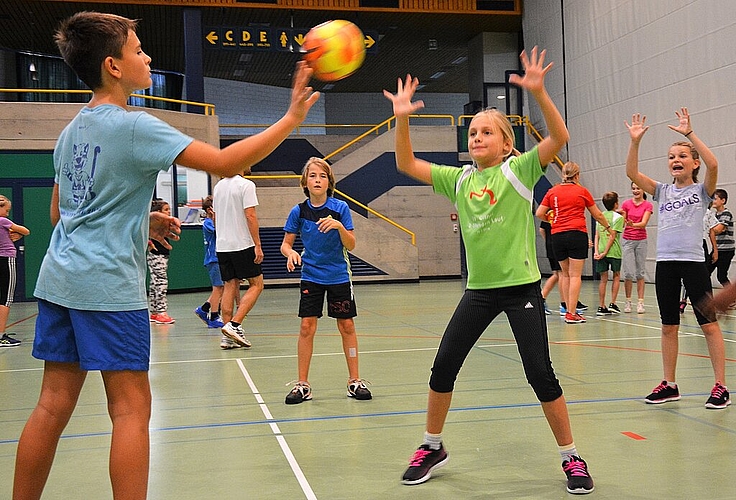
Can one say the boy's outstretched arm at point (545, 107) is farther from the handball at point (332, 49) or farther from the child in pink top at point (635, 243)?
the child in pink top at point (635, 243)

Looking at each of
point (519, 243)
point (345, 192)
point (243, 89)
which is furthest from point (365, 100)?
point (519, 243)

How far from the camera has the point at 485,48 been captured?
26.1 meters

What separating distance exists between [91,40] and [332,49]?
4.35ft

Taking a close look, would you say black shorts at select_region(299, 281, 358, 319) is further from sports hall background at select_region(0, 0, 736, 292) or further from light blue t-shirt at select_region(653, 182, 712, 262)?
sports hall background at select_region(0, 0, 736, 292)

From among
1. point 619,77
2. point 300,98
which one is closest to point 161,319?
point 300,98

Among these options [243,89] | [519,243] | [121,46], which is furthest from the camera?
[243,89]

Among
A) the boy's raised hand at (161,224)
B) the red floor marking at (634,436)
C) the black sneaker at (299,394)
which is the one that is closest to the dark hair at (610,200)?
the black sneaker at (299,394)

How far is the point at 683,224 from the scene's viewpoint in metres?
5.27

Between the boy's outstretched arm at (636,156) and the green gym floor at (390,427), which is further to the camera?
the boy's outstretched arm at (636,156)

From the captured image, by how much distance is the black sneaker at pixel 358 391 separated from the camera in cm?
562

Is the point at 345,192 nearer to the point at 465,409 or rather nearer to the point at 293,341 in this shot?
the point at 293,341

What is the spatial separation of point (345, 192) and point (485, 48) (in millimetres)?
7227

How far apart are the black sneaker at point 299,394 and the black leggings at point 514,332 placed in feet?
6.19

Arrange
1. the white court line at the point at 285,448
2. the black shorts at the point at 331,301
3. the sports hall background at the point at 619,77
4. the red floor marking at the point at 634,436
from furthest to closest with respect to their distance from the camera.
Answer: the sports hall background at the point at 619,77
the black shorts at the point at 331,301
the red floor marking at the point at 634,436
the white court line at the point at 285,448
